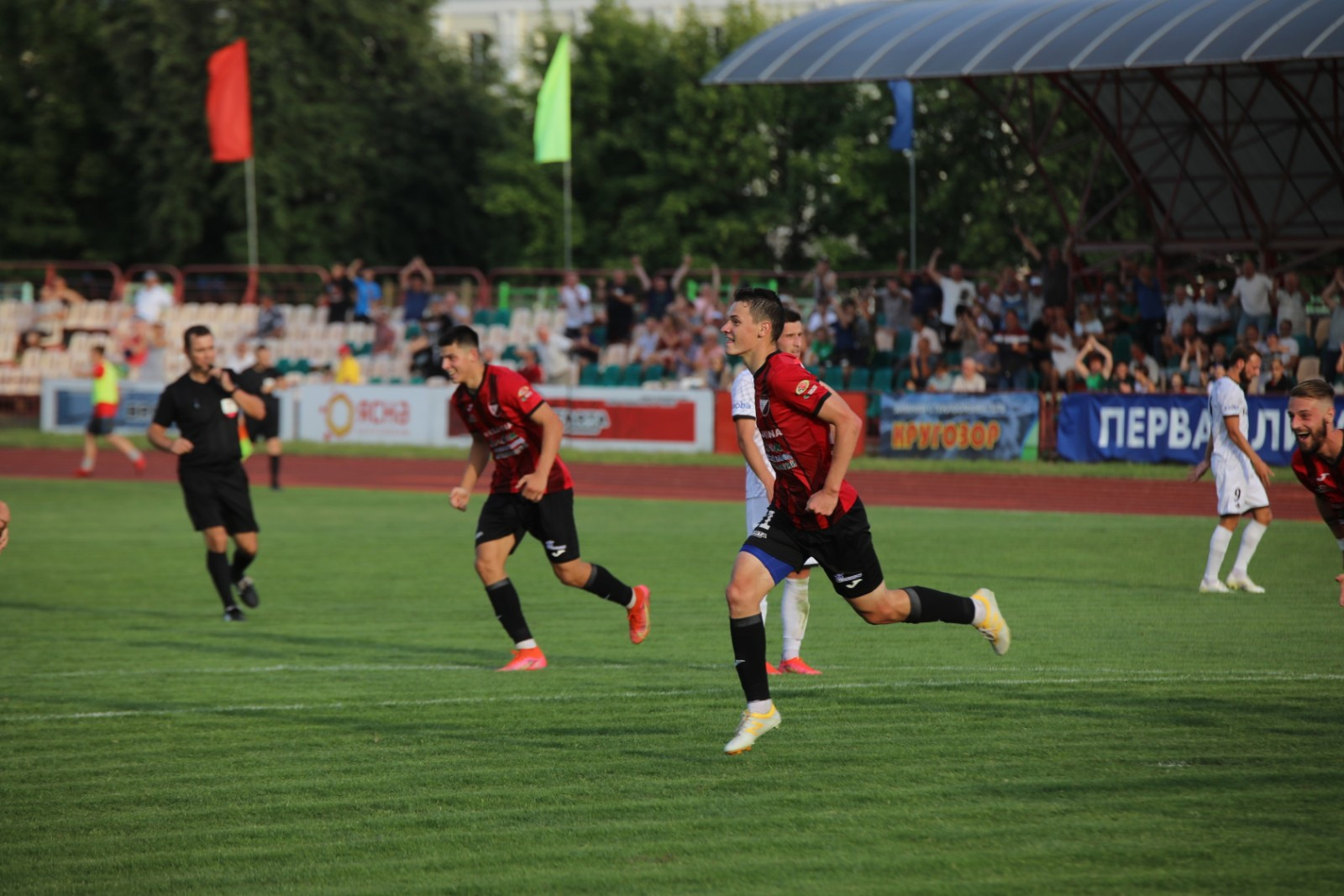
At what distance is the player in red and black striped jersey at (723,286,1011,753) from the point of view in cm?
686

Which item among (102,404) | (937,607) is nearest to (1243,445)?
(937,607)

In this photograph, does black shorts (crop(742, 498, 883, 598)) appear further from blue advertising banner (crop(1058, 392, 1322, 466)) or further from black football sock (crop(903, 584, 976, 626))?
blue advertising banner (crop(1058, 392, 1322, 466))

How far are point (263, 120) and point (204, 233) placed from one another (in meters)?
5.62

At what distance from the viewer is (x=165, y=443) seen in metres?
12.1

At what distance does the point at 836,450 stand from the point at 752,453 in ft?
3.69

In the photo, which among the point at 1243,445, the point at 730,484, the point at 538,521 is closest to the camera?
the point at 538,521

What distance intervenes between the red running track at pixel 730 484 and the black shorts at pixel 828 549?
13421 millimetres

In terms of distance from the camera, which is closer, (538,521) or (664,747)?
(664,747)

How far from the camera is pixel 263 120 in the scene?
50906mm

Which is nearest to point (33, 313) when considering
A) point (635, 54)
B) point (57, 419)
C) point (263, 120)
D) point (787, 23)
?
point (57, 419)

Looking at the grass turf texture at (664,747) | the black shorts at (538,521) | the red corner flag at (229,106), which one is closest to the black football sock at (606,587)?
the black shorts at (538,521)

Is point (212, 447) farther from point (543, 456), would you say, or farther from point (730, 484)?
point (730, 484)

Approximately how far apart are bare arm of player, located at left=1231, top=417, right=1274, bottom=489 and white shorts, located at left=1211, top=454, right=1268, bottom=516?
88 mm

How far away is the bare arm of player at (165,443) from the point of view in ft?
38.2
